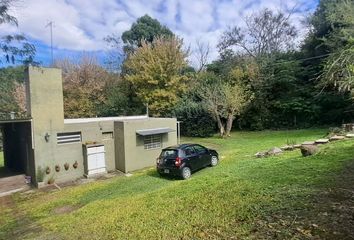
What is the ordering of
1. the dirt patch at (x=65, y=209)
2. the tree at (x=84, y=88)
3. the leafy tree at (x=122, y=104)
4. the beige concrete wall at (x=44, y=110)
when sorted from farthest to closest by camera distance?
the leafy tree at (x=122, y=104)
the tree at (x=84, y=88)
the beige concrete wall at (x=44, y=110)
the dirt patch at (x=65, y=209)

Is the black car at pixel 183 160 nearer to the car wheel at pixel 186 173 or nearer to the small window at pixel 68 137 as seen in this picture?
the car wheel at pixel 186 173

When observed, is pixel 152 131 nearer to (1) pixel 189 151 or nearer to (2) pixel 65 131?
(1) pixel 189 151

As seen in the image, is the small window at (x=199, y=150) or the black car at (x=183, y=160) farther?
the small window at (x=199, y=150)

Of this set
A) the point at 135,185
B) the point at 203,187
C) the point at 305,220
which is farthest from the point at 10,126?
the point at 305,220

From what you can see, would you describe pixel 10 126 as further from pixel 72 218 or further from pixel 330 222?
pixel 330 222

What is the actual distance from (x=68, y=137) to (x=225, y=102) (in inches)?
536

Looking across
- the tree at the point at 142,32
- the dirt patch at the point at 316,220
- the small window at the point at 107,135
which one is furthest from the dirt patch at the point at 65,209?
the tree at the point at 142,32

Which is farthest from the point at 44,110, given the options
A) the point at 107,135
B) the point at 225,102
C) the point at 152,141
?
the point at 225,102

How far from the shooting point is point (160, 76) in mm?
29438

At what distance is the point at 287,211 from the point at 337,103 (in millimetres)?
23810

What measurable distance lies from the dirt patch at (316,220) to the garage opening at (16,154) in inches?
567

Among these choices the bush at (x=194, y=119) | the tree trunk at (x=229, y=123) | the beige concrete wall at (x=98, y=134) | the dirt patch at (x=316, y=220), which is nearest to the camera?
the dirt patch at (x=316, y=220)

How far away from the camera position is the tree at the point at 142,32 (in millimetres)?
38531

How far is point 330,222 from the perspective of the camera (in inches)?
178
